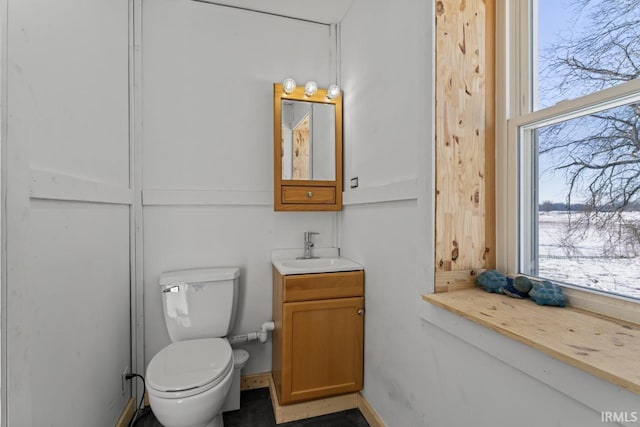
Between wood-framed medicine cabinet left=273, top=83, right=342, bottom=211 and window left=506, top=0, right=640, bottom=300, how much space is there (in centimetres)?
107

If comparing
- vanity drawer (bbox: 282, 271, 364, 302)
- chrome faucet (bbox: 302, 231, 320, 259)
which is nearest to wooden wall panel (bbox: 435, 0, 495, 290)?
vanity drawer (bbox: 282, 271, 364, 302)

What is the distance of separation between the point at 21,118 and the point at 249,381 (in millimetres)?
1842

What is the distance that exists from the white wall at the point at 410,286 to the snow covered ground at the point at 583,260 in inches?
14.7

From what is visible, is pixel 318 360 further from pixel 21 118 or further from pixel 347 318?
pixel 21 118

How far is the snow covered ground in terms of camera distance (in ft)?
2.77

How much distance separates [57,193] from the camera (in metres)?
0.98

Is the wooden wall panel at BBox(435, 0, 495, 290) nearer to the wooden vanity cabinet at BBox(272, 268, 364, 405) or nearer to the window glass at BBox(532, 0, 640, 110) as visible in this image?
the window glass at BBox(532, 0, 640, 110)

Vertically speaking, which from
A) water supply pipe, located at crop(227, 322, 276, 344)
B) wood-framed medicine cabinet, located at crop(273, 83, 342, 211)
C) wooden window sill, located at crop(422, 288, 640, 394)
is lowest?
water supply pipe, located at crop(227, 322, 276, 344)

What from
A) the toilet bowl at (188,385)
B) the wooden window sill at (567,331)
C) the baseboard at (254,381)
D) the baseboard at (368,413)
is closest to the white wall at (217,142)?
the baseboard at (254,381)

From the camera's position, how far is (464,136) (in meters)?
1.18

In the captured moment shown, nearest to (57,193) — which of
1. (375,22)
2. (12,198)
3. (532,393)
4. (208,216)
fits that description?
(12,198)

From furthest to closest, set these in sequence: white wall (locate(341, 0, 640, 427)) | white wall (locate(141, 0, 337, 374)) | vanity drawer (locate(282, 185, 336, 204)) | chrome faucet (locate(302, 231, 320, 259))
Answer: chrome faucet (locate(302, 231, 320, 259)) → vanity drawer (locate(282, 185, 336, 204)) → white wall (locate(141, 0, 337, 374)) → white wall (locate(341, 0, 640, 427))

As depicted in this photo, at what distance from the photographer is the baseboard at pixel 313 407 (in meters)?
1.64

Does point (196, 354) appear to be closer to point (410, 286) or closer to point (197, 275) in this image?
A: point (197, 275)
